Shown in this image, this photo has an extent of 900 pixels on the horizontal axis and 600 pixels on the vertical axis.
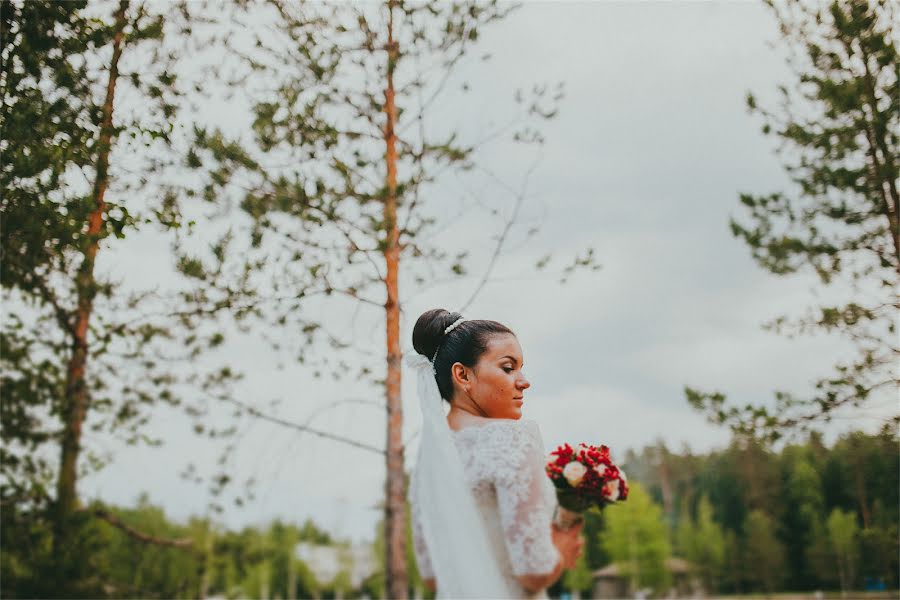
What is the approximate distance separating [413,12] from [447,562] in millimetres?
9320

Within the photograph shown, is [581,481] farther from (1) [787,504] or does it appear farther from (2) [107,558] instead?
(1) [787,504]

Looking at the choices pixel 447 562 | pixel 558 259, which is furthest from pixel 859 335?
pixel 447 562

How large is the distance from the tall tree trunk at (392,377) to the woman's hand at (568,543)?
6.87 m

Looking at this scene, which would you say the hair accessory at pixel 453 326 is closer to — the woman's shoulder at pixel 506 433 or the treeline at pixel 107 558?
the woman's shoulder at pixel 506 433

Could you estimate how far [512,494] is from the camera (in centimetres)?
274

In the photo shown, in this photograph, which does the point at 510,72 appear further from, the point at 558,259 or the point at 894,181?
the point at 894,181

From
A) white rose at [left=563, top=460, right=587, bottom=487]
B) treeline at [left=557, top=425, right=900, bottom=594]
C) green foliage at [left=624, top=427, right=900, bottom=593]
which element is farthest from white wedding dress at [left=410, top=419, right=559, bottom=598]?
green foliage at [left=624, top=427, right=900, bottom=593]

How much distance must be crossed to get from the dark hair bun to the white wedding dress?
460 millimetres

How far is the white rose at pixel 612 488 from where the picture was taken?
3018 millimetres

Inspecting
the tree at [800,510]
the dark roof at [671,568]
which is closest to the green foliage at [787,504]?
the tree at [800,510]

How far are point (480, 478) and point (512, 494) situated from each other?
0.16 meters

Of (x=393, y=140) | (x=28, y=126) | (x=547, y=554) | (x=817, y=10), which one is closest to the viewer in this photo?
(x=547, y=554)

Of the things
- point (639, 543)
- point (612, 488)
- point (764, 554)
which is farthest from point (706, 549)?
point (612, 488)

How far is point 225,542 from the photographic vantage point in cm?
1104
